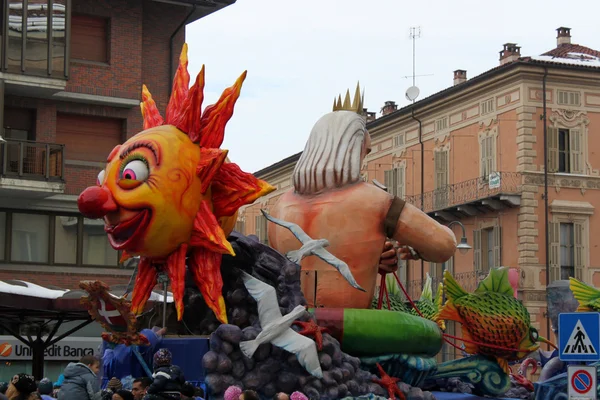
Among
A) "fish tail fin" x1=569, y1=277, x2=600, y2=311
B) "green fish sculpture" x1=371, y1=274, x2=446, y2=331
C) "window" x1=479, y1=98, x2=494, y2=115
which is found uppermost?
"window" x1=479, y1=98, x2=494, y2=115

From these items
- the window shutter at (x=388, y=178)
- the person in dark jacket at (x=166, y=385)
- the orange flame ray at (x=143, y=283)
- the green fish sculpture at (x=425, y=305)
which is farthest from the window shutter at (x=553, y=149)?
the person in dark jacket at (x=166, y=385)

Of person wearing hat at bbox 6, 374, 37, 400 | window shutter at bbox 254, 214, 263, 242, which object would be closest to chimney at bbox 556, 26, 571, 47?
window shutter at bbox 254, 214, 263, 242

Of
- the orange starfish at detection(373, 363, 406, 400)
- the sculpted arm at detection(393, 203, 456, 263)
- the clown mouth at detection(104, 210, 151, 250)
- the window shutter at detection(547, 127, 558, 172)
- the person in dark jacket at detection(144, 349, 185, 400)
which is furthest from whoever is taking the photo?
the window shutter at detection(547, 127, 558, 172)

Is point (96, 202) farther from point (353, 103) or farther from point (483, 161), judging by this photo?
point (483, 161)

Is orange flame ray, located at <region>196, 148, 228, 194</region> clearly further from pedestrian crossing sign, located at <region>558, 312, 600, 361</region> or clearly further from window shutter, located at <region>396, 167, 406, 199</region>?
window shutter, located at <region>396, 167, 406, 199</region>

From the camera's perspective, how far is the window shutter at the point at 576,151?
46.1m

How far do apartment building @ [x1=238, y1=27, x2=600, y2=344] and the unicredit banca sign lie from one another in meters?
18.5

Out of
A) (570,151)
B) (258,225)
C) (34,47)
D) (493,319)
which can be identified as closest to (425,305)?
(493,319)

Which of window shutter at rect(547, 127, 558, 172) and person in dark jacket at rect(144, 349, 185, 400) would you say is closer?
person in dark jacket at rect(144, 349, 185, 400)

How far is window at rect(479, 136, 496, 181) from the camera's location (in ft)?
151

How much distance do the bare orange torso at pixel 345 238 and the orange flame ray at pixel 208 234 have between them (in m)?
1.52

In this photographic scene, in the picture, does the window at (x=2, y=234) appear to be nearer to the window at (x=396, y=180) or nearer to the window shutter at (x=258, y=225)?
the window at (x=396, y=180)

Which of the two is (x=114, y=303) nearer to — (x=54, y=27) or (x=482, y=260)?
(x=54, y=27)

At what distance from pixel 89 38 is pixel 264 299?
2185 cm
